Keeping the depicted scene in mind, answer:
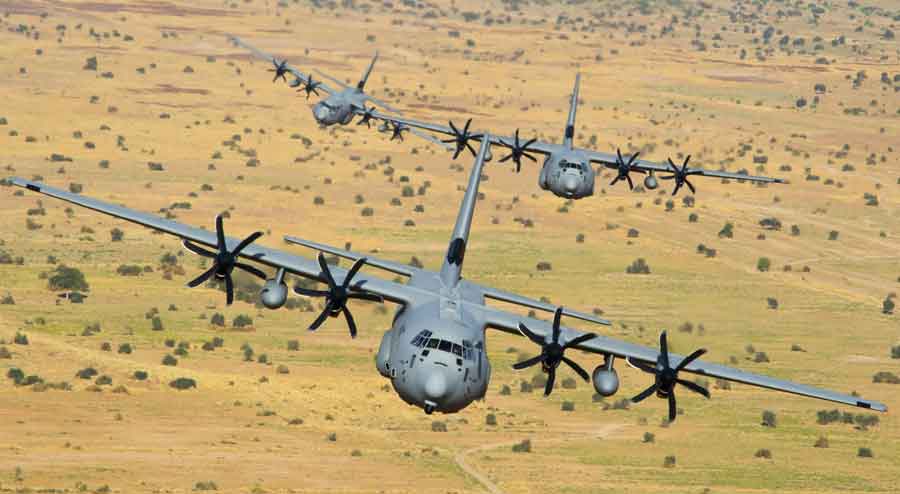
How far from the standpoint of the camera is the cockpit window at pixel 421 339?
3847cm

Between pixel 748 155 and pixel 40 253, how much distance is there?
7091 cm

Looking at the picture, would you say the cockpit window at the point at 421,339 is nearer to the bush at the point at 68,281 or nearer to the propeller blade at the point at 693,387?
the propeller blade at the point at 693,387

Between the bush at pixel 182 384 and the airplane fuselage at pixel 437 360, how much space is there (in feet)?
70.4

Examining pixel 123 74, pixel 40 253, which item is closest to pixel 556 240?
pixel 40 253

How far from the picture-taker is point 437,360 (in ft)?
124

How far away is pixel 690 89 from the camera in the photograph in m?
173

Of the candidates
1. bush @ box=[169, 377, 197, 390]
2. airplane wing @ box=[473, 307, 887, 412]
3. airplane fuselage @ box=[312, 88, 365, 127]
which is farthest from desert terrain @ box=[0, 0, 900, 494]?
airplane wing @ box=[473, 307, 887, 412]

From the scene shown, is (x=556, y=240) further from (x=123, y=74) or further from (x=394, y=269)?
(x=123, y=74)

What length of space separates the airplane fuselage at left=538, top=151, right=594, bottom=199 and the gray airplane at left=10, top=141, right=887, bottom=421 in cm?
2846

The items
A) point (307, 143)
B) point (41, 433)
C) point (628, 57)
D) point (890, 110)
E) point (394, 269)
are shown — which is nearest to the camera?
point (394, 269)

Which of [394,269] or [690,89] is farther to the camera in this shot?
[690,89]

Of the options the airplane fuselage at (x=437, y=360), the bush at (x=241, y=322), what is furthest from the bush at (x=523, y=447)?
the bush at (x=241, y=322)

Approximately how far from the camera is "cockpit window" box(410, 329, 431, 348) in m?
38.5

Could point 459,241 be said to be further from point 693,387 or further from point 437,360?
point 693,387
